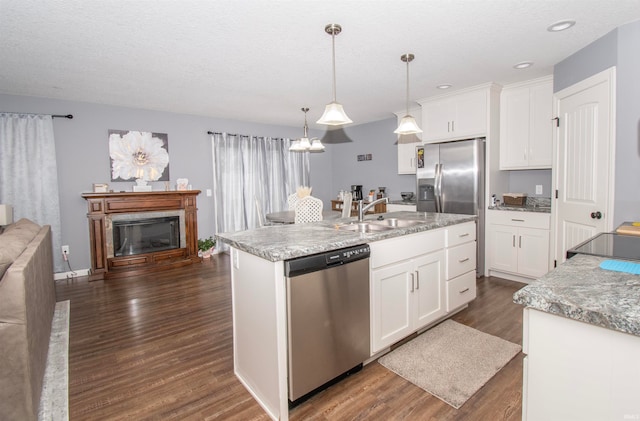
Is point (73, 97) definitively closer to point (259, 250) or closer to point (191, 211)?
point (191, 211)

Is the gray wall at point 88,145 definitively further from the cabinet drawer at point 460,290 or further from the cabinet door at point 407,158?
the cabinet drawer at point 460,290

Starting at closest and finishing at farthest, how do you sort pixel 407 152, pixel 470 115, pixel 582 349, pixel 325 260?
pixel 582 349, pixel 325 260, pixel 470 115, pixel 407 152

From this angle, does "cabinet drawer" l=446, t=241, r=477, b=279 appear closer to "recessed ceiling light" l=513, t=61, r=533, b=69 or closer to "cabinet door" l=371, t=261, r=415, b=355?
"cabinet door" l=371, t=261, r=415, b=355

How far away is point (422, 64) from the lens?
328 centimetres

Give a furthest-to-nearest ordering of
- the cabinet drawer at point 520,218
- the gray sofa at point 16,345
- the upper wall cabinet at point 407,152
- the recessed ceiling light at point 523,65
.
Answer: the upper wall cabinet at point 407,152 < the cabinet drawer at point 520,218 < the recessed ceiling light at point 523,65 < the gray sofa at point 16,345

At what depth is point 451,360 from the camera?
2230 mm

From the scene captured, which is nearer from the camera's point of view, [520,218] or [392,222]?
[392,222]

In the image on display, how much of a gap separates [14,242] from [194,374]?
1.44 meters

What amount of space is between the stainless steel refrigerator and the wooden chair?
1.66 meters

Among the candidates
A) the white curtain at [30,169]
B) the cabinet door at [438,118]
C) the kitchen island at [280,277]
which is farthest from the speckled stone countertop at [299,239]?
the white curtain at [30,169]

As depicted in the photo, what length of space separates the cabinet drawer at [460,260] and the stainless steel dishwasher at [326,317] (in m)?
1.08

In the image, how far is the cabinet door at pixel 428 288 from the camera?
95.0 inches

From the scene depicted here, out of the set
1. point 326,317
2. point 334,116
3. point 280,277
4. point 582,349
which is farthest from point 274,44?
point 582,349

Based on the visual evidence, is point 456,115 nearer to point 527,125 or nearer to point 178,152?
point 527,125
